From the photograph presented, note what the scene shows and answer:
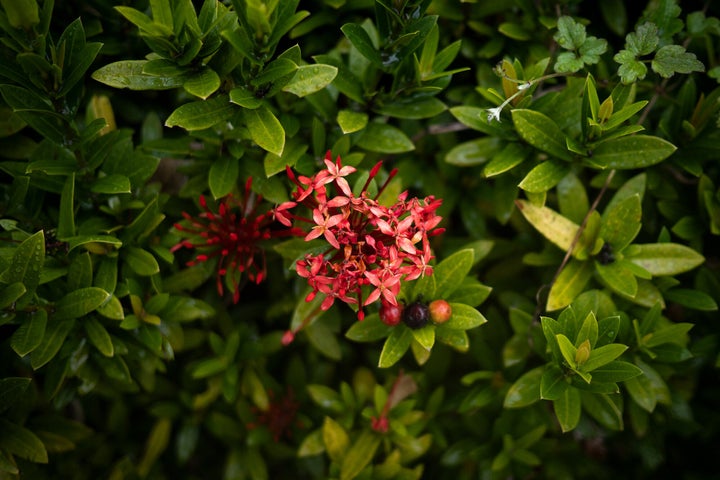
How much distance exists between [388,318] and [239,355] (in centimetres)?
72

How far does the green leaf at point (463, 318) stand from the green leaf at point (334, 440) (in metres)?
0.58

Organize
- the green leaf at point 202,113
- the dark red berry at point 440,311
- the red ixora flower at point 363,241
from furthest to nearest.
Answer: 1. the dark red berry at point 440,311
2. the green leaf at point 202,113
3. the red ixora flower at point 363,241

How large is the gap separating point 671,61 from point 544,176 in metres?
0.42

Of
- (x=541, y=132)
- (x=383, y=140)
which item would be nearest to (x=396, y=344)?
(x=383, y=140)

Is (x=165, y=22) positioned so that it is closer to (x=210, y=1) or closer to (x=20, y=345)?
(x=210, y=1)

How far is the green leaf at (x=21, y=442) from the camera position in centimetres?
167

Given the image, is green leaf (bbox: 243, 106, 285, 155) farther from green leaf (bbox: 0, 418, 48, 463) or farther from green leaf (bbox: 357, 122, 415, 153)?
green leaf (bbox: 0, 418, 48, 463)

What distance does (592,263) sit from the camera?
1729mm

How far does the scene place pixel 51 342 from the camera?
1523mm

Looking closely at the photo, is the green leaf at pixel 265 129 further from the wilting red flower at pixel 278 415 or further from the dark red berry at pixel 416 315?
the wilting red flower at pixel 278 415

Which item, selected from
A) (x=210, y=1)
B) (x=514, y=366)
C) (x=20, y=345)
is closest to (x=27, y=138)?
(x=20, y=345)

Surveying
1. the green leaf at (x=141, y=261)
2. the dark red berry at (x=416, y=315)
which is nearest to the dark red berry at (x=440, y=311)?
the dark red berry at (x=416, y=315)

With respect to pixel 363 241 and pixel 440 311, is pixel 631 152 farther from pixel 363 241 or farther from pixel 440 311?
pixel 363 241

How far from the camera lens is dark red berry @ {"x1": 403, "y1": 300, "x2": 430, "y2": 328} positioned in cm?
153
